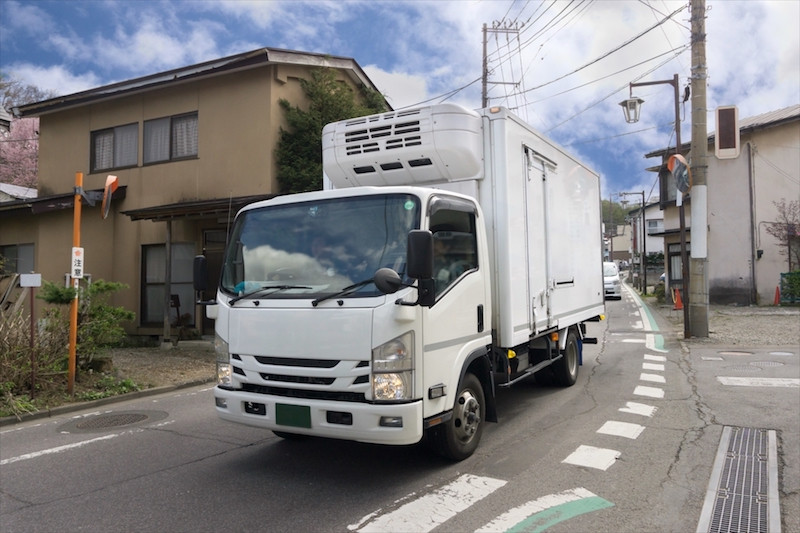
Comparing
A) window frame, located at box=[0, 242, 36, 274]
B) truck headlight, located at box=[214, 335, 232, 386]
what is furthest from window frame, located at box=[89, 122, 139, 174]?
truck headlight, located at box=[214, 335, 232, 386]

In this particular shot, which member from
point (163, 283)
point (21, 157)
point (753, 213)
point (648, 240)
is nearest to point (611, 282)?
point (753, 213)

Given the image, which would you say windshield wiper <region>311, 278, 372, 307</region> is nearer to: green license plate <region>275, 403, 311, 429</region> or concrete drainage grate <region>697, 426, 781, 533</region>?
green license plate <region>275, 403, 311, 429</region>

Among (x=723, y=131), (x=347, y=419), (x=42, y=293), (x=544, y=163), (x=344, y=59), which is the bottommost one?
(x=347, y=419)

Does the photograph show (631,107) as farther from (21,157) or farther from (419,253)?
(21,157)

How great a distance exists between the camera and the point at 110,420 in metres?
7.11

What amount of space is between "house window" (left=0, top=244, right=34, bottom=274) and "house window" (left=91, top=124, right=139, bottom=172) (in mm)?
3331

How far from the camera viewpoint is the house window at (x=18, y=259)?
16.3 meters

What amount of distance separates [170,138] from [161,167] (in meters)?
0.80

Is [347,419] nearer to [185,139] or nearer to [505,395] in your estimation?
[505,395]

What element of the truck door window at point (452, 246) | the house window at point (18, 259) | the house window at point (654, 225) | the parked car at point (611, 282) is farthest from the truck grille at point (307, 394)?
the house window at point (654, 225)

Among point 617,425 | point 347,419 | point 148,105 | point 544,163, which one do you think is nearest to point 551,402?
point 617,425

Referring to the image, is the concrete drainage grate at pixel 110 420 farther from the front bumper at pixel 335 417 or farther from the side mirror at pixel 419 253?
the side mirror at pixel 419 253

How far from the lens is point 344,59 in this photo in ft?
48.0

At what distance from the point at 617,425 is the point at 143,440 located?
204 inches
